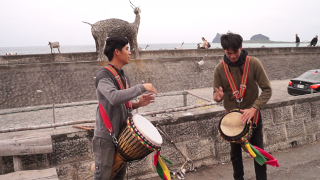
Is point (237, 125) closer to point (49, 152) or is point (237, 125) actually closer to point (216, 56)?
point (49, 152)

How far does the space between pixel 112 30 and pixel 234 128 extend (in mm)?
15025

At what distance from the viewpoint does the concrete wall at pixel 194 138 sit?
134 inches

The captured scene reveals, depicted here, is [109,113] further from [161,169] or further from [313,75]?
[313,75]

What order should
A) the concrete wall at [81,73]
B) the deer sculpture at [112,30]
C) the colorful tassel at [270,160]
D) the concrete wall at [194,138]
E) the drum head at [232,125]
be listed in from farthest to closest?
the deer sculpture at [112,30] → the concrete wall at [81,73] → the concrete wall at [194,138] → the drum head at [232,125] → the colorful tassel at [270,160]

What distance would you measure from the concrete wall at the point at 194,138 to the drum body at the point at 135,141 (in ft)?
3.60

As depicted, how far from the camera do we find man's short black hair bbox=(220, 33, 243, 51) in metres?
3.00

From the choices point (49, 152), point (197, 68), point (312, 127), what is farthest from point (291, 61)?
point (49, 152)

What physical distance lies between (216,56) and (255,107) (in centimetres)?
1887

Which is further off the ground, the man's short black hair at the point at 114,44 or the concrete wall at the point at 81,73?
the man's short black hair at the point at 114,44

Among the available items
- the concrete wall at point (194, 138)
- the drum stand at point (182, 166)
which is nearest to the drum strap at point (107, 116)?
the concrete wall at point (194, 138)

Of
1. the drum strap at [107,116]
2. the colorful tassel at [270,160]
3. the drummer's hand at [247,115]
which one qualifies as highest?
the drum strap at [107,116]

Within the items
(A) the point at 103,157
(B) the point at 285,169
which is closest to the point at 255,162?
(B) the point at 285,169

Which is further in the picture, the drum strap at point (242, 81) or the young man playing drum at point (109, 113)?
the drum strap at point (242, 81)

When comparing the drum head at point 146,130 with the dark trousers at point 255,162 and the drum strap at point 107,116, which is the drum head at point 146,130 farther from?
the dark trousers at point 255,162
